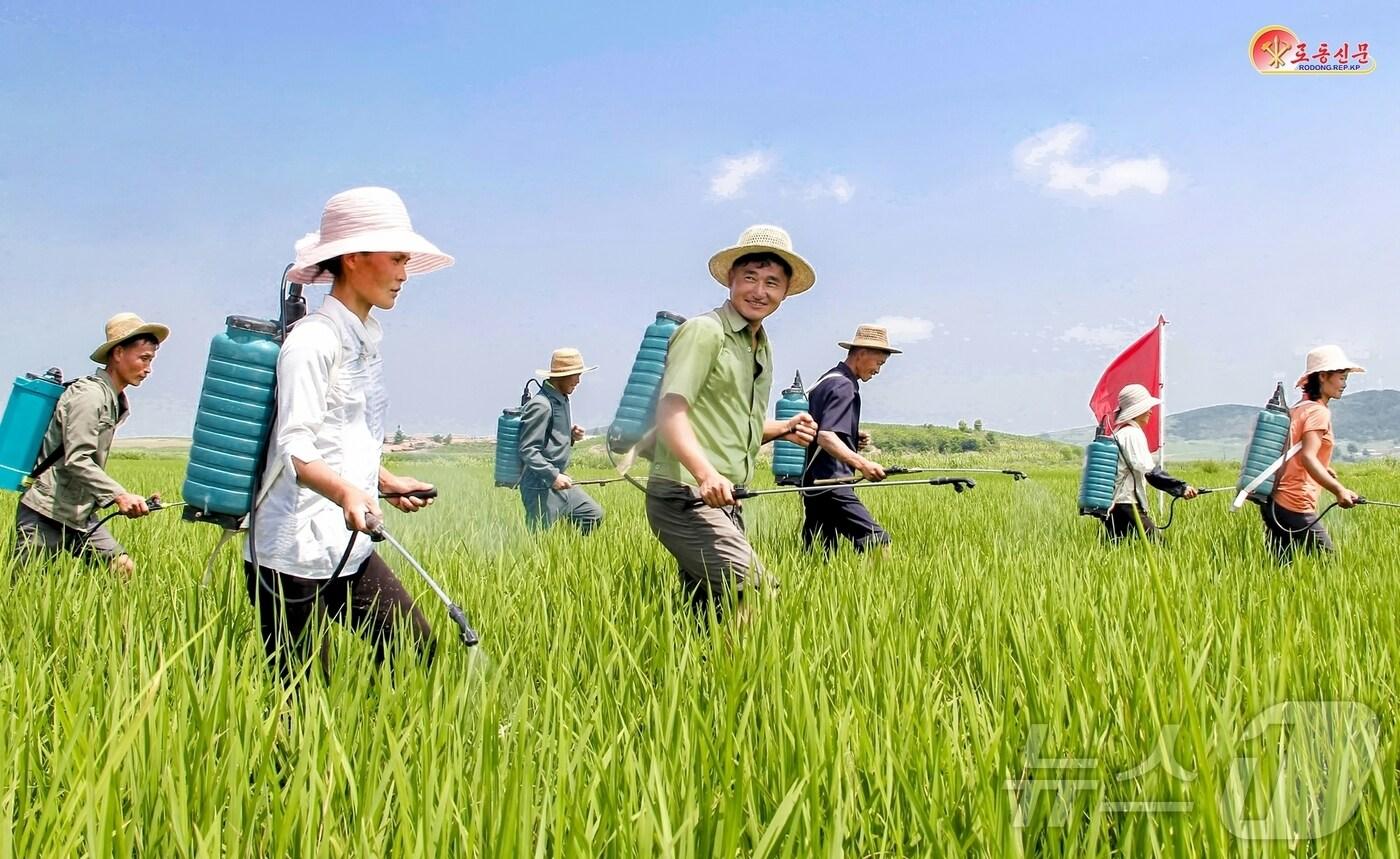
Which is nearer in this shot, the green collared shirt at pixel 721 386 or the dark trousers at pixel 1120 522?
the green collared shirt at pixel 721 386

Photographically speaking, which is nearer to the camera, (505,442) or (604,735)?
(604,735)

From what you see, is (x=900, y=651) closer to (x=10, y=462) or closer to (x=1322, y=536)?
(x=10, y=462)

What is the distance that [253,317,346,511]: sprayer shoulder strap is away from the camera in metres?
2.19

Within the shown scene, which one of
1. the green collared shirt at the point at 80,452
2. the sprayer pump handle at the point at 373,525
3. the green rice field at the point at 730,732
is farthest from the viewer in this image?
the green collared shirt at the point at 80,452

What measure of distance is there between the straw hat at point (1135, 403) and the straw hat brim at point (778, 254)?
11.6ft

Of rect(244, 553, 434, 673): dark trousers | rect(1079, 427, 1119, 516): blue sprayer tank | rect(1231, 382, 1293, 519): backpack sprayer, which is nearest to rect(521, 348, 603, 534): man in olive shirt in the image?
rect(1079, 427, 1119, 516): blue sprayer tank

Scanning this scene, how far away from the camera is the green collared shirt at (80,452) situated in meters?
4.21

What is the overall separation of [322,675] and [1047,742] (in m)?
1.74

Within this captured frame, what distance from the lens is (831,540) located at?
5074mm

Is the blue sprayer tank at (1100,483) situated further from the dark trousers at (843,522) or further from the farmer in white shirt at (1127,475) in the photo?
the dark trousers at (843,522)

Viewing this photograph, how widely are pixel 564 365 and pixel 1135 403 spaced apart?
3.80 meters

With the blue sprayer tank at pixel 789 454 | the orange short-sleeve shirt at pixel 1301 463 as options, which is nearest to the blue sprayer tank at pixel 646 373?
the blue sprayer tank at pixel 789 454

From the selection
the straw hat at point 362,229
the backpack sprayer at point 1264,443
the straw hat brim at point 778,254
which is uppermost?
the straw hat brim at point 778,254

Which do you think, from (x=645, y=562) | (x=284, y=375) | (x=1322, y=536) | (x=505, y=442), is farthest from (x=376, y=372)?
(x=505, y=442)
